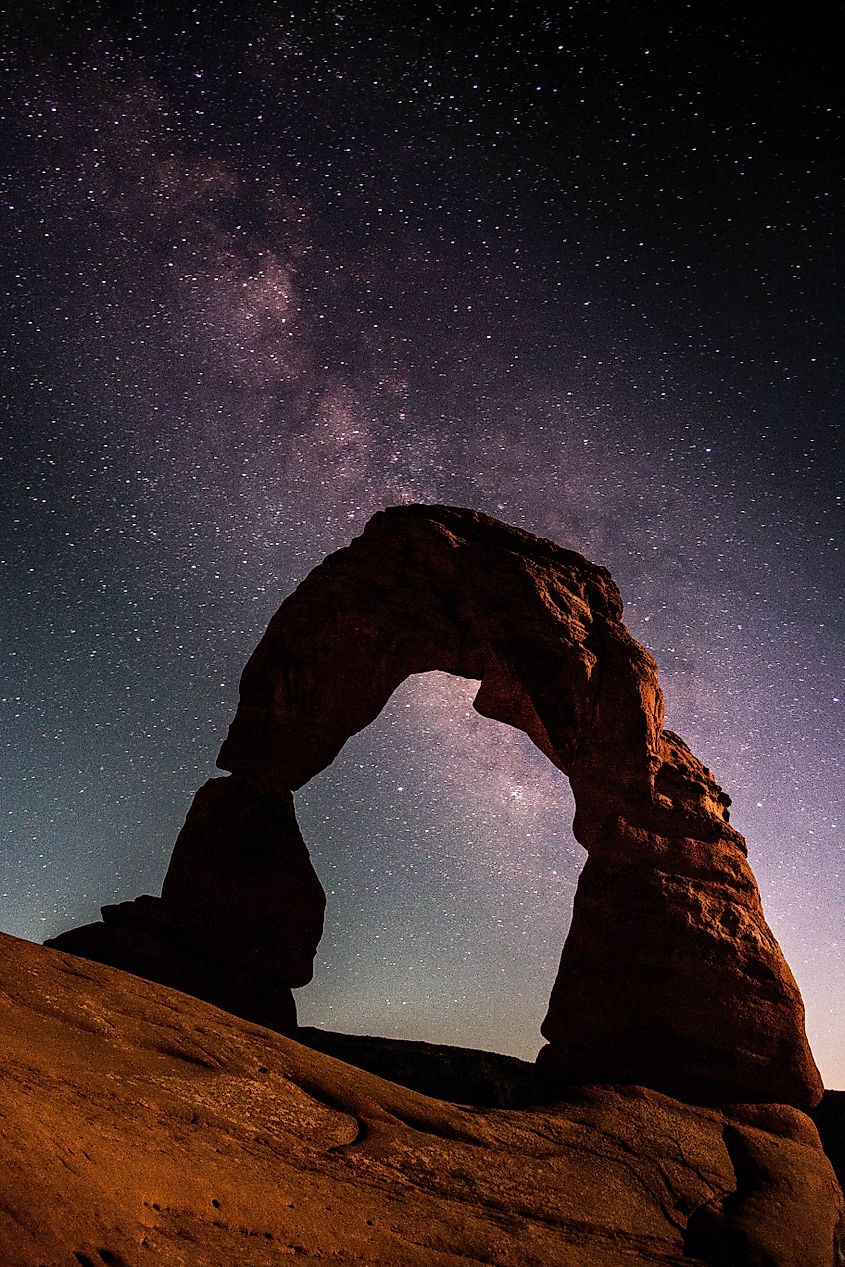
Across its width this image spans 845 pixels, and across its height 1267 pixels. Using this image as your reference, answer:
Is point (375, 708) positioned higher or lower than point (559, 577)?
lower

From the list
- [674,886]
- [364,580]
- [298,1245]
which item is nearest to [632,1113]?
[674,886]

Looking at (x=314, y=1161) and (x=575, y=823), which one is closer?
(x=314, y=1161)

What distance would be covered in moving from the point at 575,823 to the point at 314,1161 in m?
11.9

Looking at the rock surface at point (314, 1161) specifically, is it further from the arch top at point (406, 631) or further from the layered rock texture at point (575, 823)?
the arch top at point (406, 631)

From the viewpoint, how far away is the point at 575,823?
1909cm

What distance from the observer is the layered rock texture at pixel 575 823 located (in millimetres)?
15766

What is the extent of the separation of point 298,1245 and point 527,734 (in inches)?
654

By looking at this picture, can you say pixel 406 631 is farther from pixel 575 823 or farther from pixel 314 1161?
pixel 314 1161

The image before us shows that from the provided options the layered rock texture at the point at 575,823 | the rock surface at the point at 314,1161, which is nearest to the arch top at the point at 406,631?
the layered rock texture at the point at 575,823

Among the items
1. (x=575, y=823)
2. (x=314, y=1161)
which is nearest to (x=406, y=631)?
(x=575, y=823)

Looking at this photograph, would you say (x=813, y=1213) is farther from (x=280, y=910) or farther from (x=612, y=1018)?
(x=280, y=910)

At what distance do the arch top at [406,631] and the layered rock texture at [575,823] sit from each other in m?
0.06

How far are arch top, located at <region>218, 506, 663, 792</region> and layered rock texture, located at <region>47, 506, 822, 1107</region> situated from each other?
0.19ft

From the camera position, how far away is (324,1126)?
31.6 ft
